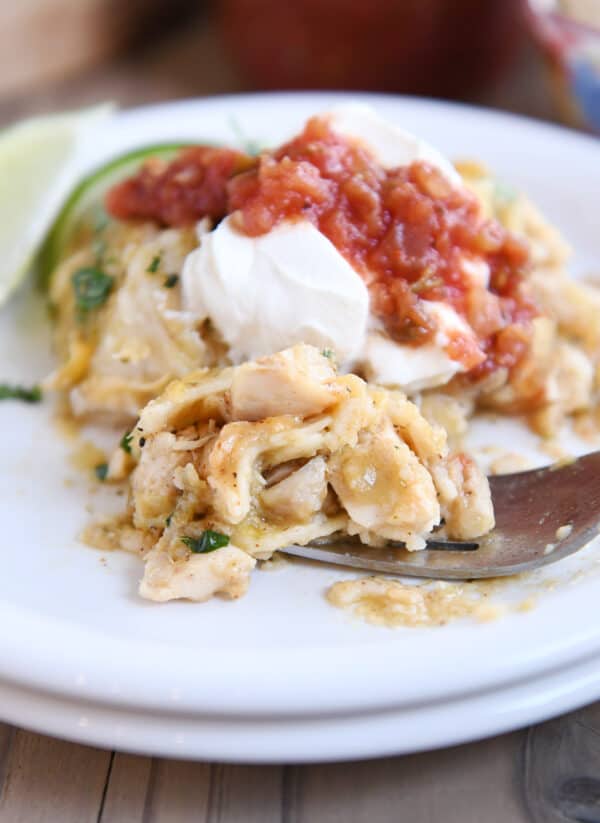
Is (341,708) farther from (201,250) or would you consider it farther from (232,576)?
(201,250)

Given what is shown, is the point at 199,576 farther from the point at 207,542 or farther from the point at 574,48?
the point at 574,48

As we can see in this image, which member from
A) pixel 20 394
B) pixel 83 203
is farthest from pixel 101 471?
pixel 83 203

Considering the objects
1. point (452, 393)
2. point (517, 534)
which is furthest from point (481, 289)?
point (517, 534)

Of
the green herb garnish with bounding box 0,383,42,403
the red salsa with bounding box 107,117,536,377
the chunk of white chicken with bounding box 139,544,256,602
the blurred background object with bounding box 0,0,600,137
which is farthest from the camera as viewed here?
the blurred background object with bounding box 0,0,600,137

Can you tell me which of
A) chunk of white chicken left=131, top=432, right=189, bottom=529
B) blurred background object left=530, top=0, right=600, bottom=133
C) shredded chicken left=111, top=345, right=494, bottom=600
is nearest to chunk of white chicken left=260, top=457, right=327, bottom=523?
shredded chicken left=111, top=345, right=494, bottom=600

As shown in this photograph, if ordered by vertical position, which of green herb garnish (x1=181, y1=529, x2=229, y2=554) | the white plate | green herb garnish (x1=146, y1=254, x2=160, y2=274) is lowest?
the white plate

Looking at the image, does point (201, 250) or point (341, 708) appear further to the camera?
point (201, 250)

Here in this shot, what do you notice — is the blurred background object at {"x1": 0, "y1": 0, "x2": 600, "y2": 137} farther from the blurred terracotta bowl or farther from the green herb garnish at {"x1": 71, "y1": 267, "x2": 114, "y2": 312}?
the green herb garnish at {"x1": 71, "y1": 267, "x2": 114, "y2": 312}
